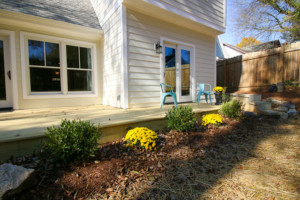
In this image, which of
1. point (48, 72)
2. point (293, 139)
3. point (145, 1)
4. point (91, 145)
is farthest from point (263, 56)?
point (48, 72)

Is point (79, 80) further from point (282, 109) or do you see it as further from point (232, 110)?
point (282, 109)

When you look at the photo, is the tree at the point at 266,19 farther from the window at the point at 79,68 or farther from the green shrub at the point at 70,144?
the green shrub at the point at 70,144

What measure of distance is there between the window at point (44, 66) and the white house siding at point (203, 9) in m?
3.05

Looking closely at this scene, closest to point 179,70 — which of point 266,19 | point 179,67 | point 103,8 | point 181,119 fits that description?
point 179,67

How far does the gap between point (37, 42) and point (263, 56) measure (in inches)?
301

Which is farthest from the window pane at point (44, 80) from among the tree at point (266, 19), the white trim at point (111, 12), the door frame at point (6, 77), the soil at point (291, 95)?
the tree at point (266, 19)

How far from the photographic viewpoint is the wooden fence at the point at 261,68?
5172 millimetres

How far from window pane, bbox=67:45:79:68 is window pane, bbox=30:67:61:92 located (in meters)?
0.39

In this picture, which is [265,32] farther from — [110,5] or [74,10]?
[74,10]

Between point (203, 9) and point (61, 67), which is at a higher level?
point (203, 9)

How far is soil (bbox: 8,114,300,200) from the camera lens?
125 cm

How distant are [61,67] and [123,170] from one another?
12.4 ft

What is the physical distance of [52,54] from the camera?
4.10 metres

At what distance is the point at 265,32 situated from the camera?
977 centimetres
